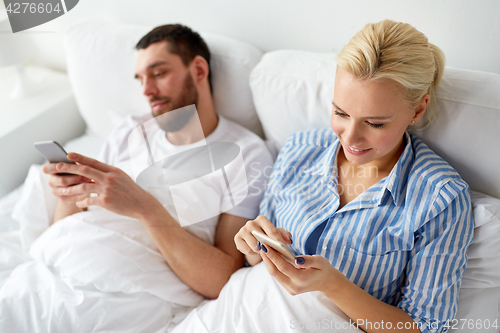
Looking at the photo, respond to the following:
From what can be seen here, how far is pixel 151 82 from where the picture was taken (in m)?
1.20

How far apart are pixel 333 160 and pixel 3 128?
1.33 metres

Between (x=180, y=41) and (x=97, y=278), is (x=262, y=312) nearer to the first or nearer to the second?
(x=97, y=278)

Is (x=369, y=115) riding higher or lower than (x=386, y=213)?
higher

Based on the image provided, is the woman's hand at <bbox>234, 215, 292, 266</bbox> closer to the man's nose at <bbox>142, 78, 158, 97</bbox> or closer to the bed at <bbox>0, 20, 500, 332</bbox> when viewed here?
the bed at <bbox>0, 20, 500, 332</bbox>

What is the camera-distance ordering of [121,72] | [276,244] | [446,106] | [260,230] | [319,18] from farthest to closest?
[121,72]
[319,18]
[446,106]
[260,230]
[276,244]

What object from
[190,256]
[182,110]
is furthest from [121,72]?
[190,256]

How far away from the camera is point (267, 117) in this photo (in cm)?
119

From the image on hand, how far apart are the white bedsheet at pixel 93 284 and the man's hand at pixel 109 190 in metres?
0.08

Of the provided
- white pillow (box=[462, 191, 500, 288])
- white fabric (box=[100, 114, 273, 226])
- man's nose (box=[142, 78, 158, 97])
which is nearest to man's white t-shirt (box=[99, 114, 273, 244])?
white fabric (box=[100, 114, 273, 226])

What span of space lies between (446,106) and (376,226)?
0.35 meters

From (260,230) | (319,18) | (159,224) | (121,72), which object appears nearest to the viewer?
(260,230)

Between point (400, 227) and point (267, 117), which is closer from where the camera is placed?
point (400, 227)

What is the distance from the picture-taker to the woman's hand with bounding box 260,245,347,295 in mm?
683

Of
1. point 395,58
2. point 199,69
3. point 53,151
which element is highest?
point 395,58
